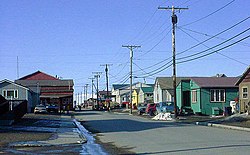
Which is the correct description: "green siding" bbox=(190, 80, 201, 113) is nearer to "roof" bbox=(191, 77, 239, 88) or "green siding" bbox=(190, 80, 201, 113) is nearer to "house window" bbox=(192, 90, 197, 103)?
"house window" bbox=(192, 90, 197, 103)

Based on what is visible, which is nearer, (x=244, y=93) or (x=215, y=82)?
(x=244, y=93)

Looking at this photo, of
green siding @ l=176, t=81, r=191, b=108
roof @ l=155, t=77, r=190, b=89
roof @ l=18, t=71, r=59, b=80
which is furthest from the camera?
roof @ l=18, t=71, r=59, b=80

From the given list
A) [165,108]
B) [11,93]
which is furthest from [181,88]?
[11,93]

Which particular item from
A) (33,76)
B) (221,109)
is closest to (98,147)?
(221,109)

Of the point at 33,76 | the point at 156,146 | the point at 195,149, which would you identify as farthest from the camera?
the point at 33,76

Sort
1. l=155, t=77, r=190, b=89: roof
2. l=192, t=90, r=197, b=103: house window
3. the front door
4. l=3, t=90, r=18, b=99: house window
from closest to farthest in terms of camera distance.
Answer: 1. l=192, t=90, r=197, b=103: house window
2. the front door
3. l=3, t=90, r=18, b=99: house window
4. l=155, t=77, r=190, b=89: roof

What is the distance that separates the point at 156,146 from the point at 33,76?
4012 inches

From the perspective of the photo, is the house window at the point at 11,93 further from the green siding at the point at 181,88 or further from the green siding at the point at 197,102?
the green siding at the point at 197,102

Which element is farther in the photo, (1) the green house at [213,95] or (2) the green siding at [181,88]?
(2) the green siding at [181,88]

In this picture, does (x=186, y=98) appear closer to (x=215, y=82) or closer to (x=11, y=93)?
(x=215, y=82)

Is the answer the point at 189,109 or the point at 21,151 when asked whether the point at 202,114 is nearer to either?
the point at 189,109

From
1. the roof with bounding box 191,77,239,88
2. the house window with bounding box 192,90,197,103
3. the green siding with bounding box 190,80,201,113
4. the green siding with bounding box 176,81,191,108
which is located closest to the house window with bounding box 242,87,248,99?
the roof with bounding box 191,77,239,88

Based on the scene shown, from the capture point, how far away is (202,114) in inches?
2034

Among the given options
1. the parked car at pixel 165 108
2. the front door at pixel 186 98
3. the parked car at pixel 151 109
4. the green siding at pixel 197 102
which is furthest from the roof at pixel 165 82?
the parked car at pixel 165 108
